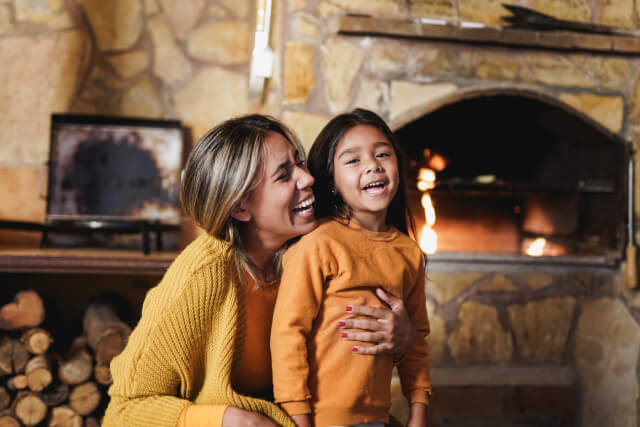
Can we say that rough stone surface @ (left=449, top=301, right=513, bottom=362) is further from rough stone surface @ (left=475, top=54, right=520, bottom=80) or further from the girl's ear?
the girl's ear

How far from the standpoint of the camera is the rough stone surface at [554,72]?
1958 millimetres

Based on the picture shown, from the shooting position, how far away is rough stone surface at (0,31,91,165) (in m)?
2.45

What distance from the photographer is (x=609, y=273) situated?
206 centimetres

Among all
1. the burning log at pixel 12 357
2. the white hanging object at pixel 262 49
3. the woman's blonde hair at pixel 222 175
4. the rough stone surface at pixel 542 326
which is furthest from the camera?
the rough stone surface at pixel 542 326

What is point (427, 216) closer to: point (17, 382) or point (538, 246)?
point (538, 246)

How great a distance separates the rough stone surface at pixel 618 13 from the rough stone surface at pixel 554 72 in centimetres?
24

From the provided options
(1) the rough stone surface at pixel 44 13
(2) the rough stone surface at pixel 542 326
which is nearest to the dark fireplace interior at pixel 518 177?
(2) the rough stone surface at pixel 542 326

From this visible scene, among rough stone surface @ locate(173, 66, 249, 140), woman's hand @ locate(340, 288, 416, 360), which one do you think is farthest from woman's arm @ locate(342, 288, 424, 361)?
rough stone surface @ locate(173, 66, 249, 140)

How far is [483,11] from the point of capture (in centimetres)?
194

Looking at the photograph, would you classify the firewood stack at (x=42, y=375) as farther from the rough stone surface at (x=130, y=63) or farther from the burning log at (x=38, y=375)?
the rough stone surface at (x=130, y=63)

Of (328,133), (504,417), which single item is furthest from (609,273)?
(328,133)

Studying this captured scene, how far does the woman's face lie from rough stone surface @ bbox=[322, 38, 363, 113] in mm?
774

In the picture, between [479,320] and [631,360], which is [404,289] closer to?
[479,320]

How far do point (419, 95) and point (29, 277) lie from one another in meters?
2.12
